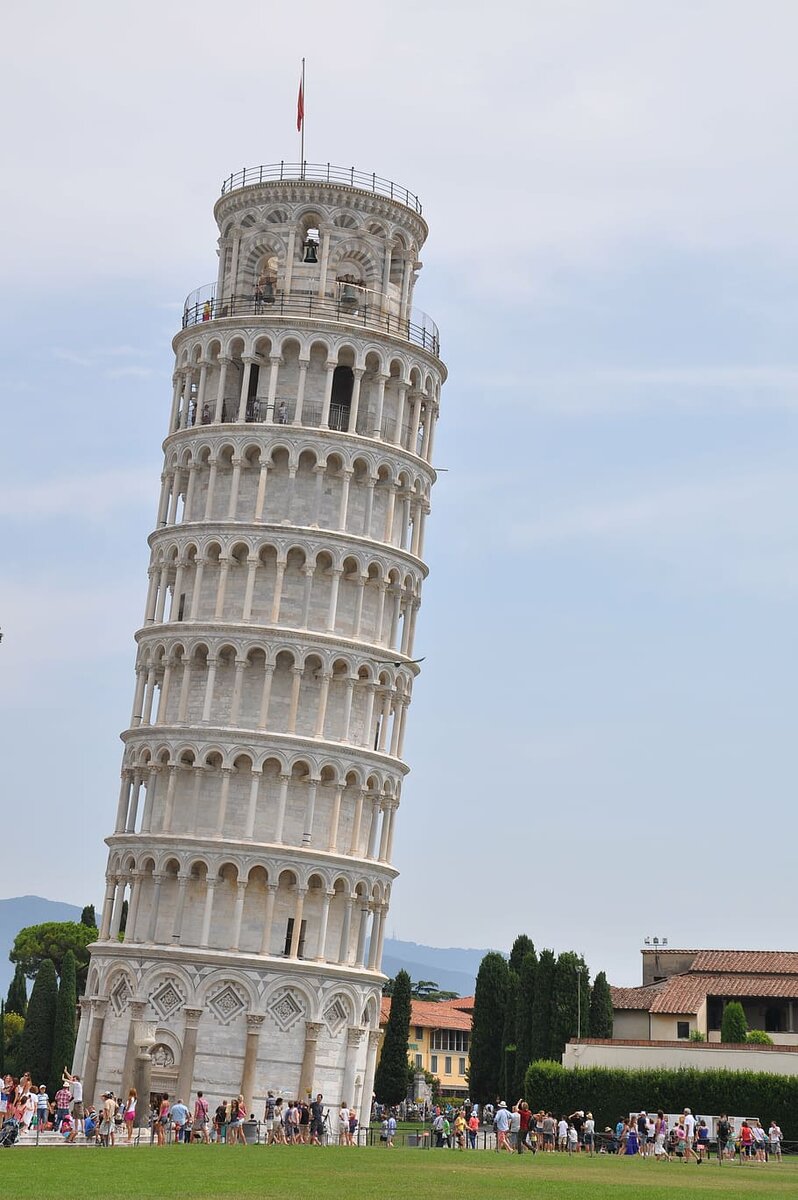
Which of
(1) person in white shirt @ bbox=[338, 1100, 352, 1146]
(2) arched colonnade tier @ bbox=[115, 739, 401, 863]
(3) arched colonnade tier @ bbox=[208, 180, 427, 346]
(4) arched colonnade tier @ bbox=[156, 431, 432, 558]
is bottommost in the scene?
(1) person in white shirt @ bbox=[338, 1100, 352, 1146]

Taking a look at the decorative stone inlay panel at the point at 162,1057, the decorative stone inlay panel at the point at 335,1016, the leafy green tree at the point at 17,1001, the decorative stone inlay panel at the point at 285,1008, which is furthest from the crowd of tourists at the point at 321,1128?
the leafy green tree at the point at 17,1001

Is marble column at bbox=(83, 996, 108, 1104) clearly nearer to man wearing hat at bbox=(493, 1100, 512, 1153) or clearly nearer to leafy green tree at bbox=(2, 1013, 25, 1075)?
A: man wearing hat at bbox=(493, 1100, 512, 1153)

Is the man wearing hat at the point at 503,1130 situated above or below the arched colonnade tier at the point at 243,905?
below

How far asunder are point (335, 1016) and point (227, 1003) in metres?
4.54

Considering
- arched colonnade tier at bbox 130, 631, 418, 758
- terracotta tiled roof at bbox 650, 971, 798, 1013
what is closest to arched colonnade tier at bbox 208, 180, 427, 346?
arched colonnade tier at bbox 130, 631, 418, 758

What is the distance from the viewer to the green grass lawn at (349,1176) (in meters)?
31.3

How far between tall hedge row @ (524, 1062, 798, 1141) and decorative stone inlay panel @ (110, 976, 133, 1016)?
57.4 ft

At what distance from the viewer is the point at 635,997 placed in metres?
87.9

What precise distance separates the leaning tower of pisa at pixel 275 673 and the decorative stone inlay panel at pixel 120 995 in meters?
0.13

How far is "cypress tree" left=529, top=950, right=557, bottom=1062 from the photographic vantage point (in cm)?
8088

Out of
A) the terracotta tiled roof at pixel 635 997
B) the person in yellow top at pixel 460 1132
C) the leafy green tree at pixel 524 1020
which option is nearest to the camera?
the person in yellow top at pixel 460 1132

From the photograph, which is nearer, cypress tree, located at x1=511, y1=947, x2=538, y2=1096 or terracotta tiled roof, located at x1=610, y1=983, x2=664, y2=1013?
cypress tree, located at x1=511, y1=947, x2=538, y2=1096

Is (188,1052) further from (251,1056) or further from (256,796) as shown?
(256,796)

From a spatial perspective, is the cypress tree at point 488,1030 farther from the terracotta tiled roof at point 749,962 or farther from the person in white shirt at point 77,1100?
the person in white shirt at point 77,1100
